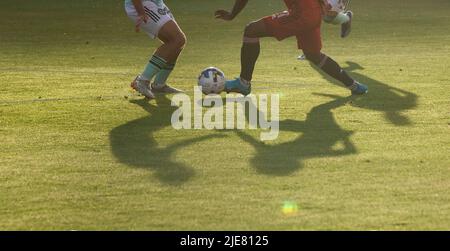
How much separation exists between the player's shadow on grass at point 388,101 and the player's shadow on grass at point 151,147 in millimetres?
2457

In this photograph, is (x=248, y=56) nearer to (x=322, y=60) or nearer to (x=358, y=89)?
(x=322, y=60)

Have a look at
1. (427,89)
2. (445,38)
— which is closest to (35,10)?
(445,38)

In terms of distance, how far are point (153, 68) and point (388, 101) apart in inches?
128

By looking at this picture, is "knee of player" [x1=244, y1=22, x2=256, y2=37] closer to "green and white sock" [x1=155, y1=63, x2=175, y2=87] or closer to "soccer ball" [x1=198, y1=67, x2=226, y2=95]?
"soccer ball" [x1=198, y1=67, x2=226, y2=95]

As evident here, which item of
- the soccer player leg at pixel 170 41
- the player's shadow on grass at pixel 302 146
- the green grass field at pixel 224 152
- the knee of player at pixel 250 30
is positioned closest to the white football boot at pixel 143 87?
the green grass field at pixel 224 152

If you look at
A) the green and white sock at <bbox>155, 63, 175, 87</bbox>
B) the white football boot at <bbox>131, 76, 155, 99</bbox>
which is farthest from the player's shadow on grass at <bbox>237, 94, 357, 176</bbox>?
the green and white sock at <bbox>155, 63, 175, 87</bbox>

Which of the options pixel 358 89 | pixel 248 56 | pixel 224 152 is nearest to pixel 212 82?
pixel 248 56

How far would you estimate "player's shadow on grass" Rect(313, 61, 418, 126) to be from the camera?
11.4m

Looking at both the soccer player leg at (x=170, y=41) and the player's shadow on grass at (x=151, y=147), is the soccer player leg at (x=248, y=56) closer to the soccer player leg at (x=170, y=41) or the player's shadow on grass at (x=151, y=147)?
the soccer player leg at (x=170, y=41)

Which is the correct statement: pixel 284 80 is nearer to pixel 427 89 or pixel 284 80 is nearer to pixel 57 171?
pixel 427 89

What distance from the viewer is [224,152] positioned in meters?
9.50

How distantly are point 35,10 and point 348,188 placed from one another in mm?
24417

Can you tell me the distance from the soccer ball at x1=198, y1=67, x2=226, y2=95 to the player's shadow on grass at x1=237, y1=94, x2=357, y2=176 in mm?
1806

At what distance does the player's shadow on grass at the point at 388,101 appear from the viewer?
11.4 m
